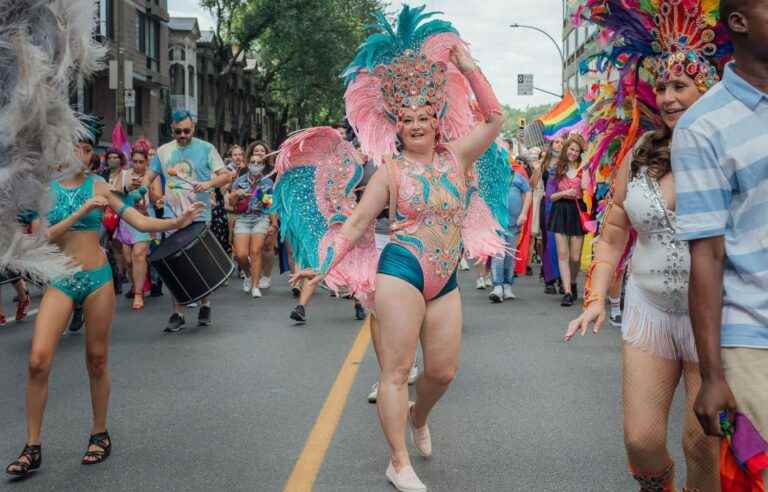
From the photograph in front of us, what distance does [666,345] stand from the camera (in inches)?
141

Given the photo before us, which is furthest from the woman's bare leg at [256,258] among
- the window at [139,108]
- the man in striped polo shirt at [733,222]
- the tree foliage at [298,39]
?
the window at [139,108]

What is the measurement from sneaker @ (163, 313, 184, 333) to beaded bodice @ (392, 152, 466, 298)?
5504 mm

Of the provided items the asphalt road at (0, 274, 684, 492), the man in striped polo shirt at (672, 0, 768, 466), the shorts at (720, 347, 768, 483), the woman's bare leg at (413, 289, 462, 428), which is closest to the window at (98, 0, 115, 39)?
the asphalt road at (0, 274, 684, 492)

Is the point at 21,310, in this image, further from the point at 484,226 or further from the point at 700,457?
the point at 700,457

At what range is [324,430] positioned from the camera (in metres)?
5.79

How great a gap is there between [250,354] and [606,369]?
295cm

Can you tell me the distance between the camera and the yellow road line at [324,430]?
4832mm

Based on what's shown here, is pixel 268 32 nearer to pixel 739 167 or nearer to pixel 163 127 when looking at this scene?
pixel 163 127

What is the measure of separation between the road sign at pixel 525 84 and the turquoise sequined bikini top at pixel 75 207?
154ft

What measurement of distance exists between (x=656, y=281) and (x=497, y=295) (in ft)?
28.1

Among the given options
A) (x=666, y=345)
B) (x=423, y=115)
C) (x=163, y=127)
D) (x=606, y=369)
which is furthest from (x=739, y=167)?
(x=163, y=127)

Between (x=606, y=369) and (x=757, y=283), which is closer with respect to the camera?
(x=757, y=283)

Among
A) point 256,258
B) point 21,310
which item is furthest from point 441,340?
point 256,258

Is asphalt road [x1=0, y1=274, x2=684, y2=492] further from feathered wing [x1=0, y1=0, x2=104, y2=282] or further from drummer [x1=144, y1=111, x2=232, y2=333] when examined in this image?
feathered wing [x1=0, y1=0, x2=104, y2=282]
